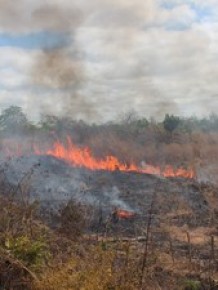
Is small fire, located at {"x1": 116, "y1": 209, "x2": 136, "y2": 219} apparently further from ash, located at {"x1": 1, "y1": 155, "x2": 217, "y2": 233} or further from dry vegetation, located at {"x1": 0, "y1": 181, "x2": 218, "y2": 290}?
dry vegetation, located at {"x1": 0, "y1": 181, "x2": 218, "y2": 290}

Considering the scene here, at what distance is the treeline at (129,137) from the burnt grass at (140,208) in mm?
7107

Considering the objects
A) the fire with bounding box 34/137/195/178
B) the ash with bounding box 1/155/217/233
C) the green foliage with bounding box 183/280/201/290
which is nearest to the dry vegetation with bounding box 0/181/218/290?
the green foliage with bounding box 183/280/201/290

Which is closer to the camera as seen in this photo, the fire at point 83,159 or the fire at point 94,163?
the fire at point 94,163

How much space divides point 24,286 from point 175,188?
14057 mm

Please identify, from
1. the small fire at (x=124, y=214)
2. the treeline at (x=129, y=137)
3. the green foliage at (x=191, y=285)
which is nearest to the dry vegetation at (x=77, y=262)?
the green foliage at (x=191, y=285)

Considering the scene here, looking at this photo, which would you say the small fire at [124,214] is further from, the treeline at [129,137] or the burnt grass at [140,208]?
the treeline at [129,137]

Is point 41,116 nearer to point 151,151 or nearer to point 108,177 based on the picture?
point 151,151

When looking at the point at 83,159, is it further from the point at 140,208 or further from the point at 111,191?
the point at 140,208

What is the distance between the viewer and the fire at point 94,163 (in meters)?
24.9

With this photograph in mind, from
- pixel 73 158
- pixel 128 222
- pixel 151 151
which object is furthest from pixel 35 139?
pixel 128 222

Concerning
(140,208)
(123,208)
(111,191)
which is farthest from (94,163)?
(123,208)

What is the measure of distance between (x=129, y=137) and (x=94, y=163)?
1152 cm

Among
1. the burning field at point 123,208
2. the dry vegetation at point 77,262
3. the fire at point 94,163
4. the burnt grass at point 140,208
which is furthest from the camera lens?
the fire at point 94,163

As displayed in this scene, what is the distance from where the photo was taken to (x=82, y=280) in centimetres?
728
